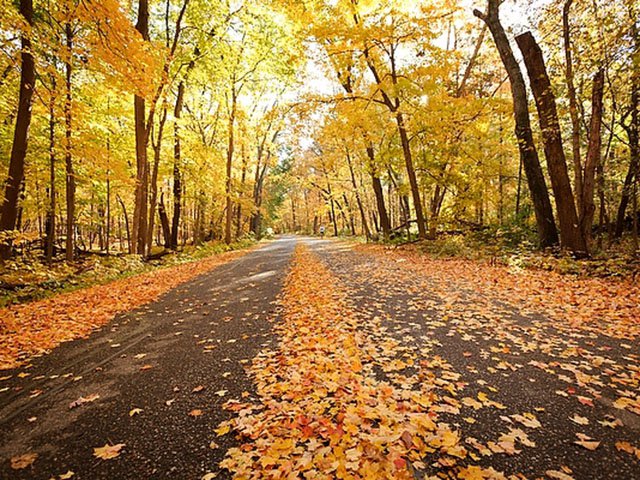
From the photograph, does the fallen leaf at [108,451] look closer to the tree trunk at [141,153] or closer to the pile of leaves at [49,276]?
the pile of leaves at [49,276]

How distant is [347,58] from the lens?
12.8 m

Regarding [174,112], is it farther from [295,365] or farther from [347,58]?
[295,365]

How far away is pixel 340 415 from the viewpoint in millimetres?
2613

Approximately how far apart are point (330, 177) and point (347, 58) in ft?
49.8

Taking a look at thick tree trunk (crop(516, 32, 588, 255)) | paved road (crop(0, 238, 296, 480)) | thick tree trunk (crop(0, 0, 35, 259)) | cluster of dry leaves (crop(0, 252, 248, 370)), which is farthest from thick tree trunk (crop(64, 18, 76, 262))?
thick tree trunk (crop(516, 32, 588, 255))

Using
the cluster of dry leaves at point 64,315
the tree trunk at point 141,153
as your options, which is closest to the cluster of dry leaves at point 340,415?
the cluster of dry leaves at point 64,315

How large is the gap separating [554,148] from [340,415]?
915 cm

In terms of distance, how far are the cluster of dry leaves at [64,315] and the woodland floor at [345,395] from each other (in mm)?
349

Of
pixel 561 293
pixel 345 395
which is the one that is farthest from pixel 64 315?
pixel 561 293

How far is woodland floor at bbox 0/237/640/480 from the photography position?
219 cm

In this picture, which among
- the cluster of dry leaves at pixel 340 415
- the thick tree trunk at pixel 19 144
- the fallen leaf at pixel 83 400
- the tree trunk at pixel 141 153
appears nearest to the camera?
the cluster of dry leaves at pixel 340 415

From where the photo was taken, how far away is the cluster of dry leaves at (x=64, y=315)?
15.0ft

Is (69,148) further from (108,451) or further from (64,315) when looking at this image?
(108,451)

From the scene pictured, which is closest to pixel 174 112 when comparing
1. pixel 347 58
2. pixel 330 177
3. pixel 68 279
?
pixel 347 58
